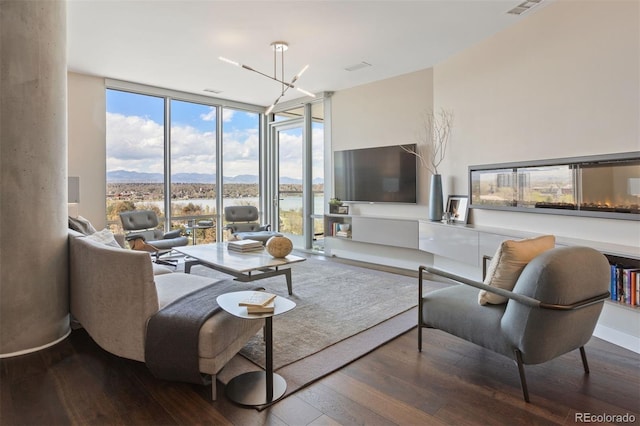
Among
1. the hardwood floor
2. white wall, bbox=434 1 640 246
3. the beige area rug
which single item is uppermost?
white wall, bbox=434 1 640 246

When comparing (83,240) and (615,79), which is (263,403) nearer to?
(83,240)

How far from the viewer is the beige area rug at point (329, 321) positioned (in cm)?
243

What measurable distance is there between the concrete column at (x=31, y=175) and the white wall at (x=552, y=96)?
13.9 feet

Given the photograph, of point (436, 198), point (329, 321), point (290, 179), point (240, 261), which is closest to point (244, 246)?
point (240, 261)

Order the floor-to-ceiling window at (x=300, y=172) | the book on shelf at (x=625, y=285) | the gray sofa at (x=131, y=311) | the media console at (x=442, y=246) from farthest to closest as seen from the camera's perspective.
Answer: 1. the floor-to-ceiling window at (x=300, y=172)
2. the media console at (x=442, y=246)
3. the book on shelf at (x=625, y=285)
4. the gray sofa at (x=131, y=311)

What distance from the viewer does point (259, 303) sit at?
6.32 feet

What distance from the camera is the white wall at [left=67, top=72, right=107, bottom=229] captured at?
542 centimetres

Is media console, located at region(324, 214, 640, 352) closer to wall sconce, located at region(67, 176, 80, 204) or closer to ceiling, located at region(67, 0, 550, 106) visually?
ceiling, located at region(67, 0, 550, 106)

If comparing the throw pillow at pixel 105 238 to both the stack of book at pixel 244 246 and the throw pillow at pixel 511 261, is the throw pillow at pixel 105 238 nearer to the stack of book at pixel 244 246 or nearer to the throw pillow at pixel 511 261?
the stack of book at pixel 244 246

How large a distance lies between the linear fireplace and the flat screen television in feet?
3.54

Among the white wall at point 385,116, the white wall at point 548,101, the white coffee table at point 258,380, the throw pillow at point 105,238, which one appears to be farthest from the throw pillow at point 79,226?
the white wall at point 548,101

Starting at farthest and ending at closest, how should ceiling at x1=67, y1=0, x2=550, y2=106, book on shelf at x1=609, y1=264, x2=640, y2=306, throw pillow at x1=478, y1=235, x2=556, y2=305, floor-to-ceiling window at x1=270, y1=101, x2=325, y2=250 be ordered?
floor-to-ceiling window at x1=270, y1=101, x2=325, y2=250 → ceiling at x1=67, y1=0, x2=550, y2=106 → book on shelf at x1=609, y1=264, x2=640, y2=306 → throw pillow at x1=478, y1=235, x2=556, y2=305

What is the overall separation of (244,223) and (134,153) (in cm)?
214

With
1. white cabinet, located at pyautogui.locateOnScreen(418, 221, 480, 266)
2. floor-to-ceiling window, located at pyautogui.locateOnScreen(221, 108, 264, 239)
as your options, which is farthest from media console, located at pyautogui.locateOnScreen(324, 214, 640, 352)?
floor-to-ceiling window, located at pyautogui.locateOnScreen(221, 108, 264, 239)
